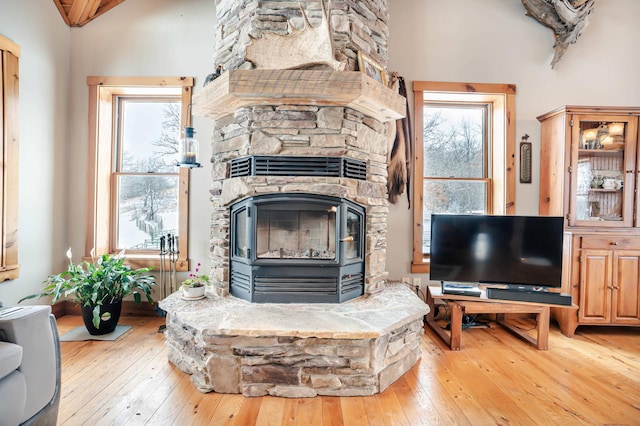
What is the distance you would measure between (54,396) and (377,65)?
9.09 ft

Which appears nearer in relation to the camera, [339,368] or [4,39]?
[339,368]

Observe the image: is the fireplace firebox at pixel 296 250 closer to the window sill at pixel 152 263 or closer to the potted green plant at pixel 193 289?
the potted green plant at pixel 193 289

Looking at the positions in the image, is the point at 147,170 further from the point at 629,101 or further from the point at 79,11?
the point at 629,101

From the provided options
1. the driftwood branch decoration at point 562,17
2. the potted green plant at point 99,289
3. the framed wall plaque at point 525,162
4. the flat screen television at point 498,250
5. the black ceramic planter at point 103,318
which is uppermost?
the driftwood branch decoration at point 562,17

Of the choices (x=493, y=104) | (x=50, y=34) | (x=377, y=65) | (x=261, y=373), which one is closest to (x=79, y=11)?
(x=50, y=34)

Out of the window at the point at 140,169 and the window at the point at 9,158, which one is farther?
the window at the point at 140,169

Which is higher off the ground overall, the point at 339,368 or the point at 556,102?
the point at 556,102

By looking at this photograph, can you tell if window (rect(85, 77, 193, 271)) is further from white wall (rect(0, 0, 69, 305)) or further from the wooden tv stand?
the wooden tv stand

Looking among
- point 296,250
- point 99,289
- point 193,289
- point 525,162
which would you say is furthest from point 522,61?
point 99,289

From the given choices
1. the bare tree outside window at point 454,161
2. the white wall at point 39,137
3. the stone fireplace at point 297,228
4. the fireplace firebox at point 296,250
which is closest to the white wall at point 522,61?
the bare tree outside window at point 454,161

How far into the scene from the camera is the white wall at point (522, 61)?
9.82ft

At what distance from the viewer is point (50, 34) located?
2771 mm

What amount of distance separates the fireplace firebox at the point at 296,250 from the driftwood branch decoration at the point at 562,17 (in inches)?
104

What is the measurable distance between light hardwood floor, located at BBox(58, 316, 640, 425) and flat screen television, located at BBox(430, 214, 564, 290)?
55cm
